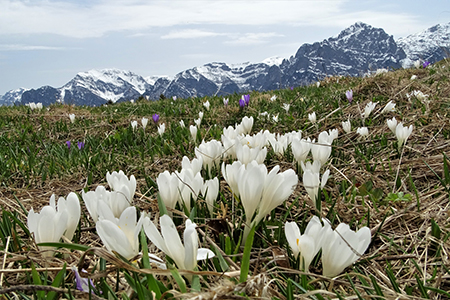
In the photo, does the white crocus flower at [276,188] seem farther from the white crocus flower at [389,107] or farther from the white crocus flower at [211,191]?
the white crocus flower at [389,107]

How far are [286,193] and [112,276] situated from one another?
73 cm

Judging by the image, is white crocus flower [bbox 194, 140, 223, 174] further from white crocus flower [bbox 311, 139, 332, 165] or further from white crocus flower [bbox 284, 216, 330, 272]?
white crocus flower [bbox 284, 216, 330, 272]

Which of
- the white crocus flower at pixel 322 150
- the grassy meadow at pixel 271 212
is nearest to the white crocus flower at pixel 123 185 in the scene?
the grassy meadow at pixel 271 212

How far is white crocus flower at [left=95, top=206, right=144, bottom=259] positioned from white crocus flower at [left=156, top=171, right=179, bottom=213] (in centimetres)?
36

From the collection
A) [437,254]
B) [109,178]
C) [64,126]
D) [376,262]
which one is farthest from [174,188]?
[64,126]

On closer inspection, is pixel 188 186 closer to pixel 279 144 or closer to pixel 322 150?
pixel 322 150

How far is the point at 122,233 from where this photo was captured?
3.18 feet

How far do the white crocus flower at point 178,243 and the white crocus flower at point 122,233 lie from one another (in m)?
0.07

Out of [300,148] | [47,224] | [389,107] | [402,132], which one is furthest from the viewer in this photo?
[389,107]

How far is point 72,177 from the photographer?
2859mm

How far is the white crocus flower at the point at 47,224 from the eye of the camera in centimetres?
115

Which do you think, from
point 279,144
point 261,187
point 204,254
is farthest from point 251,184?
point 279,144

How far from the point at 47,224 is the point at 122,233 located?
374mm

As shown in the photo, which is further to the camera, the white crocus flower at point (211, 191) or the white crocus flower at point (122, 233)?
the white crocus flower at point (211, 191)
